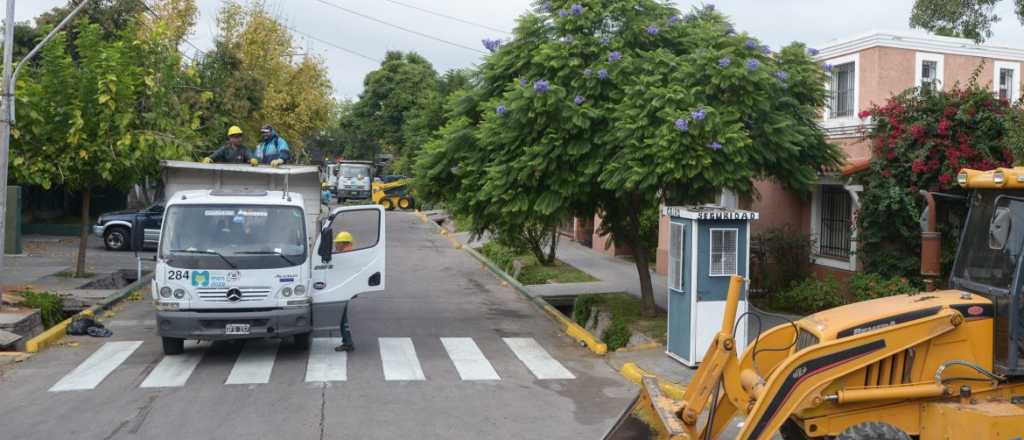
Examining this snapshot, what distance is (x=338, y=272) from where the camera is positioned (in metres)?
12.8

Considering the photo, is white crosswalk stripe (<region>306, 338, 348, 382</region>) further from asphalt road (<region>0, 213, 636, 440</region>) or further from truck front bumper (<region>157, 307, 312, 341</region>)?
truck front bumper (<region>157, 307, 312, 341</region>)

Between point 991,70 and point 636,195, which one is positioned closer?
point 636,195

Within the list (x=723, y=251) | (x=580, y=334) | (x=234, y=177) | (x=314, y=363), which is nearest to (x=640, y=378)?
(x=723, y=251)

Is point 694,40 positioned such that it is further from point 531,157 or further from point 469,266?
point 469,266

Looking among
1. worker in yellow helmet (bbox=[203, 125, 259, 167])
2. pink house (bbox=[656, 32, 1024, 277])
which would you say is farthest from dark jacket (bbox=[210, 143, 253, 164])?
pink house (bbox=[656, 32, 1024, 277])

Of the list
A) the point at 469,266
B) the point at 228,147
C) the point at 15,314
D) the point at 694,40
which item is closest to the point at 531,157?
the point at 694,40

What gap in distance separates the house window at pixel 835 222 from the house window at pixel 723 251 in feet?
16.4

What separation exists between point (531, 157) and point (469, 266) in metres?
13.1

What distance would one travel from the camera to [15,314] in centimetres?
1380

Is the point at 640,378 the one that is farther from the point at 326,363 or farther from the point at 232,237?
the point at 232,237

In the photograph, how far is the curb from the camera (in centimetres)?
1291

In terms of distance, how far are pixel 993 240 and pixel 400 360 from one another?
26.1 feet

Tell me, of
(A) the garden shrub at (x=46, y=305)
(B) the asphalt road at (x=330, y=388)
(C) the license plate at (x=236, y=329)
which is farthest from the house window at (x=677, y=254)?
(A) the garden shrub at (x=46, y=305)

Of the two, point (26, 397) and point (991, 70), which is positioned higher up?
point (991, 70)
